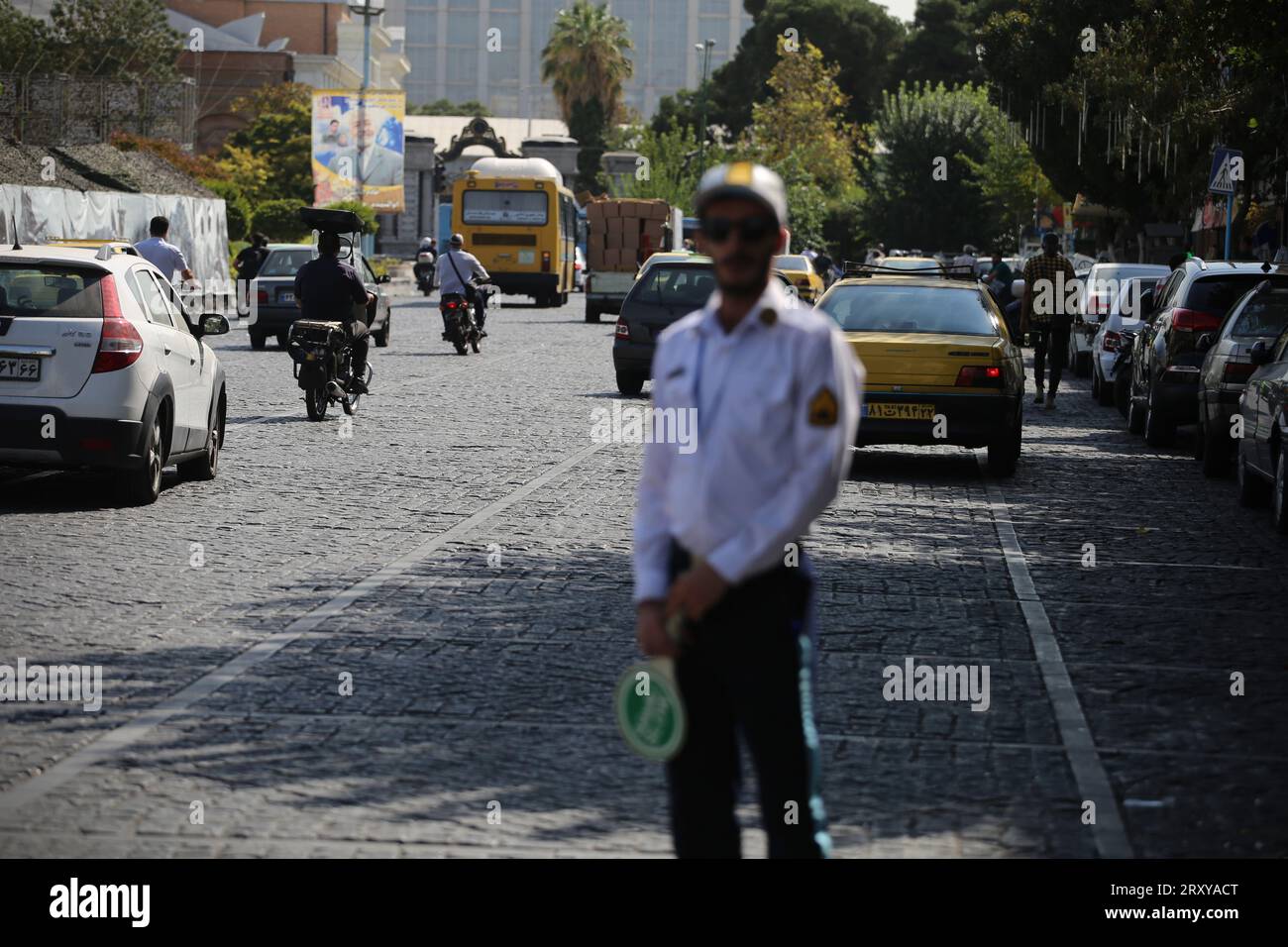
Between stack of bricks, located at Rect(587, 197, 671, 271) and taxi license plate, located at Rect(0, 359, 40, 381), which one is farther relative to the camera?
stack of bricks, located at Rect(587, 197, 671, 271)

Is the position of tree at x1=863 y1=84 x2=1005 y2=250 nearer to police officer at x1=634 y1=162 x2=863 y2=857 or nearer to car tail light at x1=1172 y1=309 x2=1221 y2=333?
car tail light at x1=1172 y1=309 x2=1221 y2=333

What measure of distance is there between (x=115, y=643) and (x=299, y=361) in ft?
39.2

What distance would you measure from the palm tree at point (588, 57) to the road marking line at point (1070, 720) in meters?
110

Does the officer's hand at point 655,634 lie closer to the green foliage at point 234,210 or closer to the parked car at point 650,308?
the parked car at point 650,308

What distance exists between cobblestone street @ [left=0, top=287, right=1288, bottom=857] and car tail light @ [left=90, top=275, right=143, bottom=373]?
3.03 feet

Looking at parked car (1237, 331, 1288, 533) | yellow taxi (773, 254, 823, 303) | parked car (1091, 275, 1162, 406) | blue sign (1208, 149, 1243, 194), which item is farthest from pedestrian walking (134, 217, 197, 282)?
yellow taxi (773, 254, 823, 303)

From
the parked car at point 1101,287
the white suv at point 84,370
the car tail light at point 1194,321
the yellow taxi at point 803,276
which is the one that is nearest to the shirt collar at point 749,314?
the white suv at point 84,370

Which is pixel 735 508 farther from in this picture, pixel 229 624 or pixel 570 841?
pixel 229 624

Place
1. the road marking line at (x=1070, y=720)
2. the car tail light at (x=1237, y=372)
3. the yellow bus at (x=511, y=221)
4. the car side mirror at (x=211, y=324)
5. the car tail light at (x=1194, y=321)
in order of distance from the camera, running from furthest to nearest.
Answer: the yellow bus at (x=511, y=221), the car tail light at (x=1194, y=321), the car tail light at (x=1237, y=372), the car side mirror at (x=211, y=324), the road marking line at (x=1070, y=720)

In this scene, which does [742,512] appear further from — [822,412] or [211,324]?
[211,324]

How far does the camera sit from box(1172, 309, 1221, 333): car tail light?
19016mm

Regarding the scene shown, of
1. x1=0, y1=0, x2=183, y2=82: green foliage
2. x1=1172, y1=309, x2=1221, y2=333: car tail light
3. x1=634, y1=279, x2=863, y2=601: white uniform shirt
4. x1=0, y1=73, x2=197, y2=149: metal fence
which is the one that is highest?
x1=0, y1=0, x2=183, y2=82: green foliage

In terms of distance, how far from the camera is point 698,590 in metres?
4.16

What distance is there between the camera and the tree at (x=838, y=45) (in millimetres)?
118562
